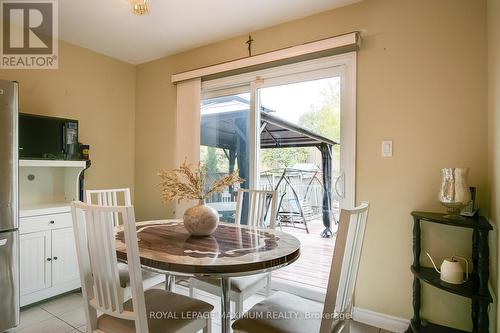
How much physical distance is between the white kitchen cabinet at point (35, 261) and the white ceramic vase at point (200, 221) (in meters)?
1.61

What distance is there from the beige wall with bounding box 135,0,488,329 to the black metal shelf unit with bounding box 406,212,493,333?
0.13 meters

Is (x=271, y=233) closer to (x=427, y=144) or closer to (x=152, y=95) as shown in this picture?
(x=427, y=144)

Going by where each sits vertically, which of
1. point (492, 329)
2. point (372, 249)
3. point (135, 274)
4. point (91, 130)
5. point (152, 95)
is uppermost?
point (152, 95)

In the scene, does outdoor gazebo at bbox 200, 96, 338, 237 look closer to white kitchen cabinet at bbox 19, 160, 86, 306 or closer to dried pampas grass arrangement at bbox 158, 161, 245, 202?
dried pampas grass arrangement at bbox 158, 161, 245, 202

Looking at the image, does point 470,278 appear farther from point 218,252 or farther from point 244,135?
point 244,135

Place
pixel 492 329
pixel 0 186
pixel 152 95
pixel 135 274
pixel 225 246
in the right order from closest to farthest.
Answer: pixel 135 274, pixel 225 246, pixel 492 329, pixel 0 186, pixel 152 95

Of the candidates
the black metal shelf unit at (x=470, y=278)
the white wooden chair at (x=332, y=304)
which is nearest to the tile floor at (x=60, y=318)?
the black metal shelf unit at (x=470, y=278)

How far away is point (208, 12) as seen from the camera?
2.49 meters

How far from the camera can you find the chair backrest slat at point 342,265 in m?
1.11

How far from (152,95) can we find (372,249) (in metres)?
3.08

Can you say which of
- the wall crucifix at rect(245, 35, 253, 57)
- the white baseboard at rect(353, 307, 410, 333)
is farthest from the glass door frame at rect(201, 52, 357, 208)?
the white baseboard at rect(353, 307, 410, 333)

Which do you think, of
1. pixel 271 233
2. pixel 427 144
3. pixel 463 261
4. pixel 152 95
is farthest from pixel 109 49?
pixel 463 261

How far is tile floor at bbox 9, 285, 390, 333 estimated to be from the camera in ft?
6.91

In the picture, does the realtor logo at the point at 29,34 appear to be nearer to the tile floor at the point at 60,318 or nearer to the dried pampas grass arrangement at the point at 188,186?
the dried pampas grass arrangement at the point at 188,186
